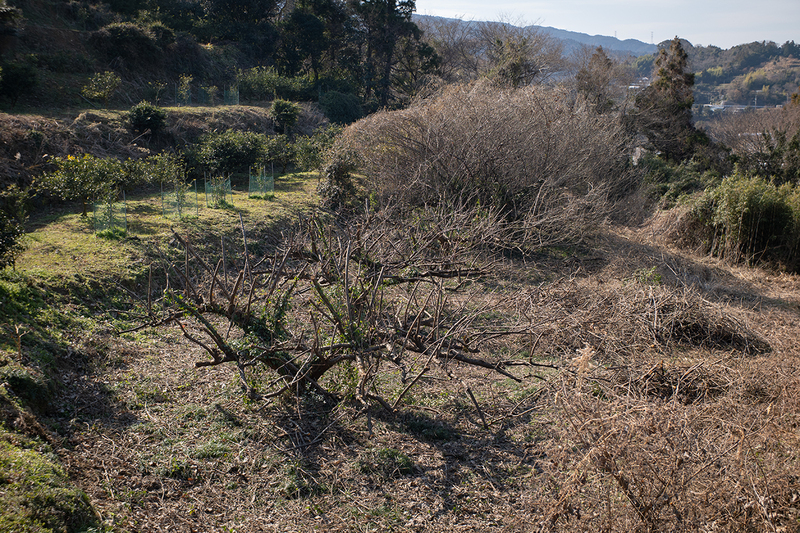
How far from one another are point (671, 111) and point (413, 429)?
72.5 feet

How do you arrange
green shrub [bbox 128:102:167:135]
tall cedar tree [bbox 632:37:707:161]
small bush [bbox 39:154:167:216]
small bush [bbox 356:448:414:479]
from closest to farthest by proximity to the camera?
small bush [bbox 356:448:414:479]
small bush [bbox 39:154:167:216]
green shrub [bbox 128:102:167:135]
tall cedar tree [bbox 632:37:707:161]

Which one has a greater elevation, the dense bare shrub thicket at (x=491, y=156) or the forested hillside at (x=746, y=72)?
the forested hillside at (x=746, y=72)

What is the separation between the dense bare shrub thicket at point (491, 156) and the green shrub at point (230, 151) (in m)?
4.27

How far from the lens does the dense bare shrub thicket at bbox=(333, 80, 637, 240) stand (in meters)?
10.2

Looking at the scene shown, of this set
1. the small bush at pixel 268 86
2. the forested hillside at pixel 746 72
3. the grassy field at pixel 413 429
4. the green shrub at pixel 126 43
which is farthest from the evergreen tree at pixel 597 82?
the forested hillside at pixel 746 72

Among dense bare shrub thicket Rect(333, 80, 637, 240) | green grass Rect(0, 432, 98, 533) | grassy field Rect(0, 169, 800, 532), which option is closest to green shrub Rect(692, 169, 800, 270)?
dense bare shrub thicket Rect(333, 80, 637, 240)

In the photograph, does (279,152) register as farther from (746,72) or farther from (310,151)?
(746,72)

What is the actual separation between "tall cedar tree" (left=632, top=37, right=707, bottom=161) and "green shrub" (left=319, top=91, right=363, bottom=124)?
43.0ft

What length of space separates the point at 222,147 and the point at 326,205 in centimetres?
397

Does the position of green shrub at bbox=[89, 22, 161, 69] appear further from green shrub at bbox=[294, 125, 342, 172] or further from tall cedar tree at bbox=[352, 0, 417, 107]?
tall cedar tree at bbox=[352, 0, 417, 107]

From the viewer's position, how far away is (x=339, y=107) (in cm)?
2381

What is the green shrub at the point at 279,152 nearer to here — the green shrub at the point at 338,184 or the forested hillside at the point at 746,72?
the green shrub at the point at 338,184

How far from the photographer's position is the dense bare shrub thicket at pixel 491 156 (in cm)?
1024

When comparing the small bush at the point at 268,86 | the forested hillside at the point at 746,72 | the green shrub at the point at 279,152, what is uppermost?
the forested hillside at the point at 746,72
